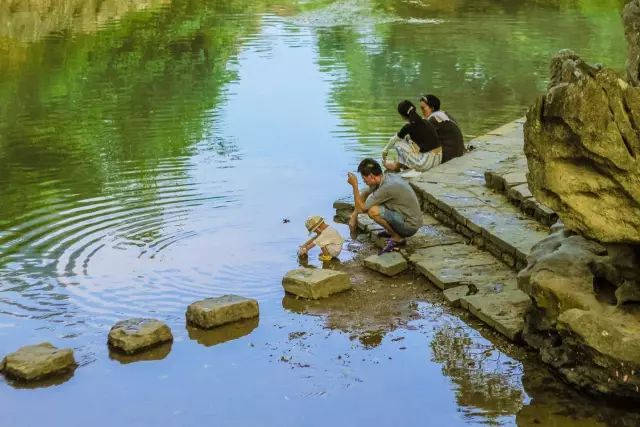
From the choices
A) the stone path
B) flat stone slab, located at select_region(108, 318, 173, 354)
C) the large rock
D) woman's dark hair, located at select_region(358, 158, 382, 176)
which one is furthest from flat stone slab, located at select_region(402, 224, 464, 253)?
the large rock

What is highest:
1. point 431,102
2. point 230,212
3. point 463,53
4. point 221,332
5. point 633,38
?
point 633,38

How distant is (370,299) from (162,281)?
2.13 m

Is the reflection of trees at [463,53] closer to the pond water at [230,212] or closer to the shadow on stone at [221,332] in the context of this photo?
the pond water at [230,212]

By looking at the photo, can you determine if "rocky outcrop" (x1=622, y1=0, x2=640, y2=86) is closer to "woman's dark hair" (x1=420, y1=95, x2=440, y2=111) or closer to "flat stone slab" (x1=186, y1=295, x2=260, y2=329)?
"flat stone slab" (x1=186, y1=295, x2=260, y2=329)

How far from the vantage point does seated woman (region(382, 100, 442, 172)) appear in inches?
555

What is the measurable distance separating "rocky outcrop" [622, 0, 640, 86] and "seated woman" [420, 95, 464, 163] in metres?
5.60

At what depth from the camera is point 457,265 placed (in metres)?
10.8

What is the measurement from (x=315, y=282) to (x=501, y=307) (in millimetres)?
1810

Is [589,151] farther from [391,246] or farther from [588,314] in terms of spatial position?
[391,246]

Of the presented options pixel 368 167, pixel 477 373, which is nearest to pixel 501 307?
pixel 477 373

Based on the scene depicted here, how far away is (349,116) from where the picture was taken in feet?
60.4

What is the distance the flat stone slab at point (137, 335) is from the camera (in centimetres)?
892

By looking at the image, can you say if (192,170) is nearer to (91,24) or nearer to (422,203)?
(422,203)

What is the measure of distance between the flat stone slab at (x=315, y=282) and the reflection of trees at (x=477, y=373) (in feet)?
4.30
